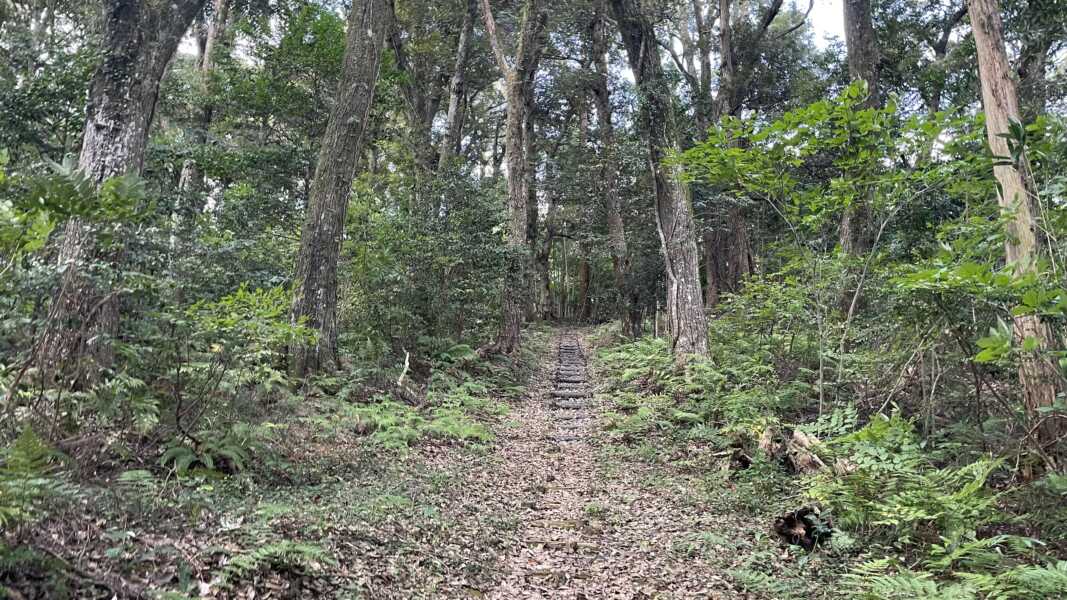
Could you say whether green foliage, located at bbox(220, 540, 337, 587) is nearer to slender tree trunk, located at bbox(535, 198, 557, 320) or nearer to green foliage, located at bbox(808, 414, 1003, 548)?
green foliage, located at bbox(808, 414, 1003, 548)

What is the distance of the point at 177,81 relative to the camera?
13664 millimetres

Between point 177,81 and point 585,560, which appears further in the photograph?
point 177,81

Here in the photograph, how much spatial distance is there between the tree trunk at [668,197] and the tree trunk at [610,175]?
17.4 ft

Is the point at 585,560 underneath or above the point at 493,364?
underneath

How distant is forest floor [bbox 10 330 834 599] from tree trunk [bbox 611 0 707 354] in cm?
348

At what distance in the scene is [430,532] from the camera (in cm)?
423

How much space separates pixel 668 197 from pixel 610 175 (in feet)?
30.5

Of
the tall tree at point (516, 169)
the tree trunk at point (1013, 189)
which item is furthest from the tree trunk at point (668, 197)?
the tree trunk at point (1013, 189)

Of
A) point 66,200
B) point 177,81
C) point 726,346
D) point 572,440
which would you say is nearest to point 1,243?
point 66,200

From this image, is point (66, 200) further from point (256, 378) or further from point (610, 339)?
point (610, 339)

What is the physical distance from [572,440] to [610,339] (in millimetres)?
11165

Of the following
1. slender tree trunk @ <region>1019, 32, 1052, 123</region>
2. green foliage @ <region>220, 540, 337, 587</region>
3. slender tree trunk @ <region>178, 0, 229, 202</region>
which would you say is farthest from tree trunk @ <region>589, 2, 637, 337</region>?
green foliage @ <region>220, 540, 337, 587</region>

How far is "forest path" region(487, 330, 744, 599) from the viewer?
12.8 feet

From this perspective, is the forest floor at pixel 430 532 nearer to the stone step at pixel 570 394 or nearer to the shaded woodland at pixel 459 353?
the shaded woodland at pixel 459 353
